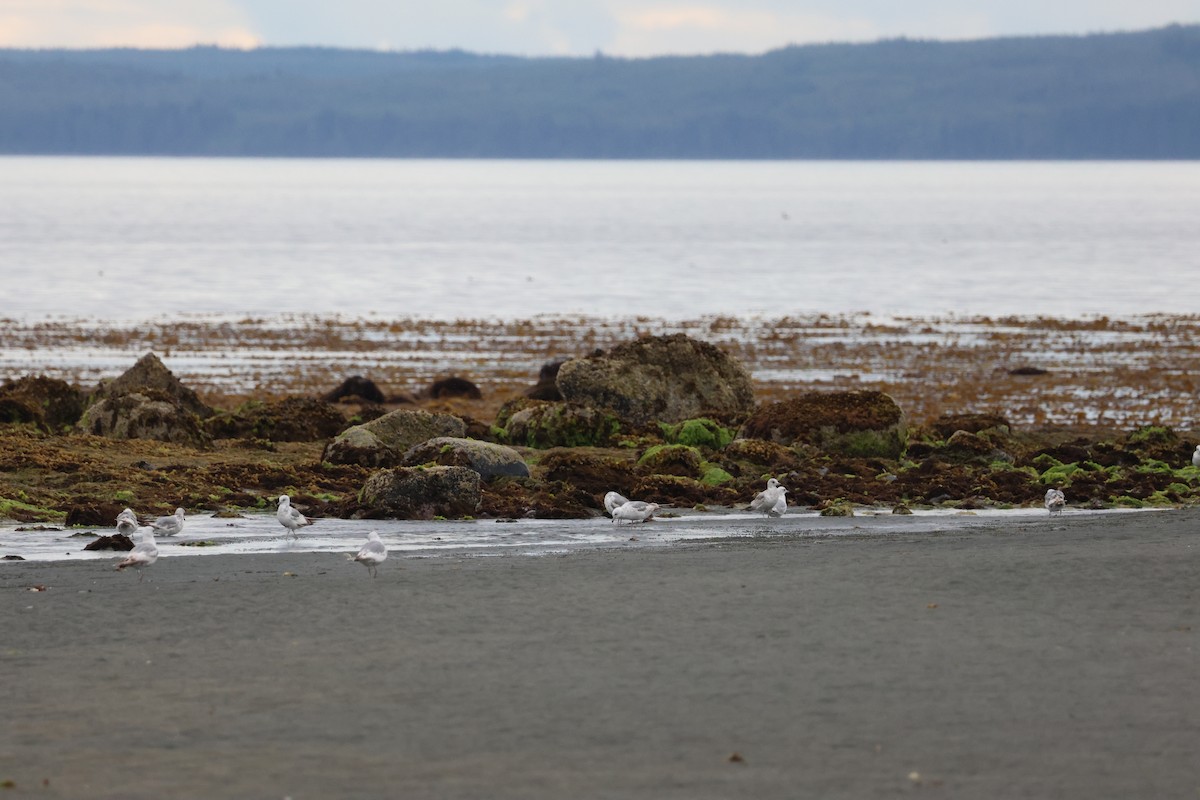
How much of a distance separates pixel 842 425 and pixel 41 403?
1070 centimetres

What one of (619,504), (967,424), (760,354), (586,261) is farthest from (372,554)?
(586,261)

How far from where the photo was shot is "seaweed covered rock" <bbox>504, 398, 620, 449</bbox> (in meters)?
22.3

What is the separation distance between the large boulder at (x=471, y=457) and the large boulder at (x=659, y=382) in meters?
5.31

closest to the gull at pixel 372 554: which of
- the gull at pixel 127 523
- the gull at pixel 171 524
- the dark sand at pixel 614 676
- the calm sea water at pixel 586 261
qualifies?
the dark sand at pixel 614 676

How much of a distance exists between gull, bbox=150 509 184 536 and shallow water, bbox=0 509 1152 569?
3.4 inches

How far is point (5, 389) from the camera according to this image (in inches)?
929

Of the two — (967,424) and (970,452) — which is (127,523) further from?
(967,424)

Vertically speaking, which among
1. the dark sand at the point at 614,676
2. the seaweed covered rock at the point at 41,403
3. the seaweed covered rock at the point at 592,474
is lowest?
the dark sand at the point at 614,676

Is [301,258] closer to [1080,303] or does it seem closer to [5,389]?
[1080,303]

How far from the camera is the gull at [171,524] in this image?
1445 centimetres

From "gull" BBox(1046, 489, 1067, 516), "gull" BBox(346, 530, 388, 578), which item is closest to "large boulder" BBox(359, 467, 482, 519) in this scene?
"gull" BBox(346, 530, 388, 578)

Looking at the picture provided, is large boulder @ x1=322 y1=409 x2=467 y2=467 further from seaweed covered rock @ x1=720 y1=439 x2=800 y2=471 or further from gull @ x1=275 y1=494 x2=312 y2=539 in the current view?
gull @ x1=275 y1=494 x2=312 y2=539

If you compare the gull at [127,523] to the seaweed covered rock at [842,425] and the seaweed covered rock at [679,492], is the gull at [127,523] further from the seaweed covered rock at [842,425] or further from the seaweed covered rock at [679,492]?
the seaweed covered rock at [842,425]

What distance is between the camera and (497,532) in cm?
1548
